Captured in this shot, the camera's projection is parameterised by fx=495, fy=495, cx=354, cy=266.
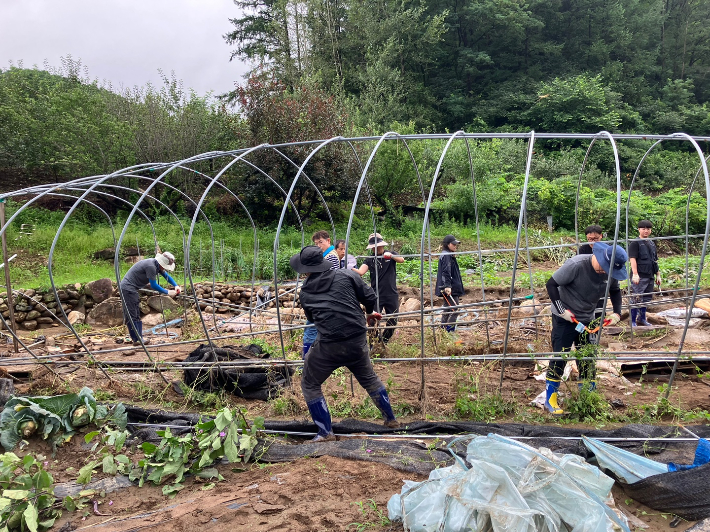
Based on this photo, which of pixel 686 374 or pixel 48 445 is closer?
pixel 48 445

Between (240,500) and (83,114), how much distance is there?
48.5ft

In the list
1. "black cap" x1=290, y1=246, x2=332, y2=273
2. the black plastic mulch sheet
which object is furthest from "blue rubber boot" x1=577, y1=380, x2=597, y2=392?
"black cap" x1=290, y1=246, x2=332, y2=273

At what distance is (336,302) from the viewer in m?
4.28

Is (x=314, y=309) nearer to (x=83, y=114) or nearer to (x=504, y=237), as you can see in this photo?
(x=504, y=237)

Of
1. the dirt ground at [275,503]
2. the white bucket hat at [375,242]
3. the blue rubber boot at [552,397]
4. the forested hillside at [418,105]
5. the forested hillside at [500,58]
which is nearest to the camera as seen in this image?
the dirt ground at [275,503]

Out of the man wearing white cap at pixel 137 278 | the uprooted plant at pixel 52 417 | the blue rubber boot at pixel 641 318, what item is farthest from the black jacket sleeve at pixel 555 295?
the man wearing white cap at pixel 137 278

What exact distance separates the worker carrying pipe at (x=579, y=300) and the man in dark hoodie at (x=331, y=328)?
168 cm

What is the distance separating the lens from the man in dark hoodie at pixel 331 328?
4.24 m

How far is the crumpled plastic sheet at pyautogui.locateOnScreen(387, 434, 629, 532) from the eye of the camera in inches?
101

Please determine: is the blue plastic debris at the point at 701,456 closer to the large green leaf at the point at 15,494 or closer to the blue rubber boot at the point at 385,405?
the blue rubber boot at the point at 385,405

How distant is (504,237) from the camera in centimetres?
1446

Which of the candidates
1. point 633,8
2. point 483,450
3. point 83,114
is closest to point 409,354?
point 483,450

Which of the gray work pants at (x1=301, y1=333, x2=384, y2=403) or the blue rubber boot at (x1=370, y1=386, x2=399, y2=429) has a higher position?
the gray work pants at (x1=301, y1=333, x2=384, y2=403)

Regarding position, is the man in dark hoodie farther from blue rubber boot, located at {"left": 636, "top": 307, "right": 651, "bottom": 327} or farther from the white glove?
blue rubber boot, located at {"left": 636, "top": 307, "right": 651, "bottom": 327}
